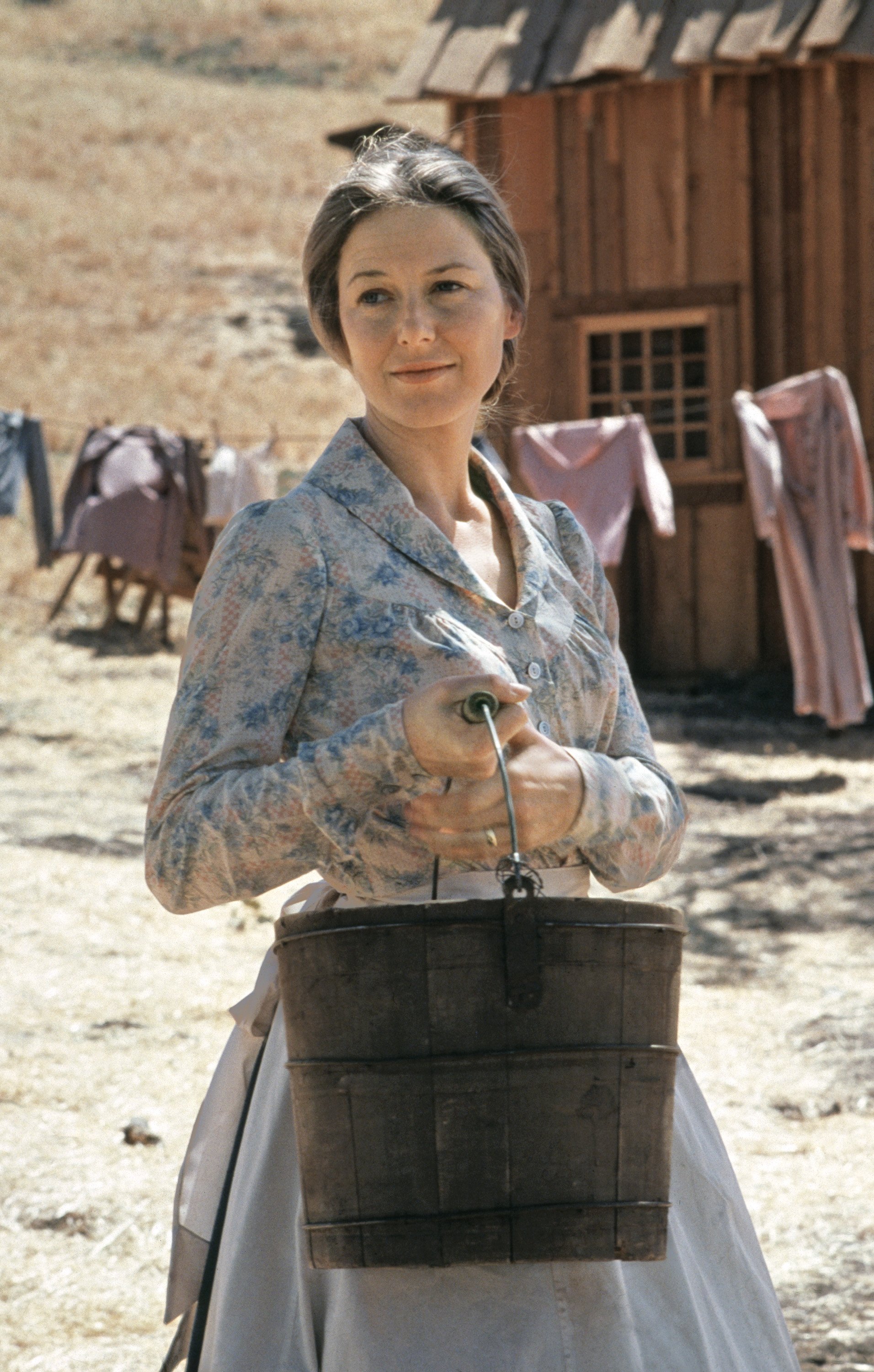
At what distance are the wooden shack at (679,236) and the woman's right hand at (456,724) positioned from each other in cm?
887

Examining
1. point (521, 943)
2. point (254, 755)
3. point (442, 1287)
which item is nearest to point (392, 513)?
point (254, 755)

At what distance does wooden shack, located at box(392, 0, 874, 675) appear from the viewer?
9.74 m

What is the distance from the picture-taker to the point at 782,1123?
425cm

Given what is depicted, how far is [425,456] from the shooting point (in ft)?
5.68

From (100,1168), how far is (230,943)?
6.65 feet

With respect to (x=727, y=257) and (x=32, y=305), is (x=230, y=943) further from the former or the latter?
(x=32, y=305)

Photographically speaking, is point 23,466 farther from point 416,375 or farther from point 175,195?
point 175,195

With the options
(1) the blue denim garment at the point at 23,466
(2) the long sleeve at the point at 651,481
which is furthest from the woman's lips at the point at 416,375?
(1) the blue denim garment at the point at 23,466

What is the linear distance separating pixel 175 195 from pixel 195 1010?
2253 cm

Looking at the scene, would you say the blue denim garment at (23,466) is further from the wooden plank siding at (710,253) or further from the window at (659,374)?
the window at (659,374)

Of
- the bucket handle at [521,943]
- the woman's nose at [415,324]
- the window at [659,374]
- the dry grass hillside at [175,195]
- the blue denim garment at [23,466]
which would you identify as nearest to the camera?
the bucket handle at [521,943]

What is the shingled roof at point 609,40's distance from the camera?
9203 millimetres

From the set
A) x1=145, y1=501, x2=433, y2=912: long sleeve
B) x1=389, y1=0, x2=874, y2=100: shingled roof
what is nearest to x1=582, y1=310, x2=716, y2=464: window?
x1=389, y1=0, x2=874, y2=100: shingled roof

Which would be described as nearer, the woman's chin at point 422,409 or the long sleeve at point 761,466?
the woman's chin at point 422,409
